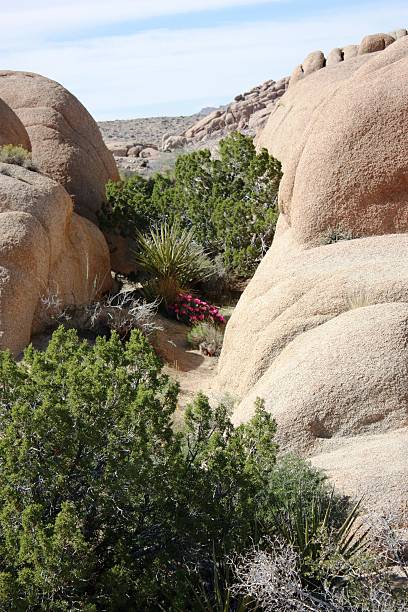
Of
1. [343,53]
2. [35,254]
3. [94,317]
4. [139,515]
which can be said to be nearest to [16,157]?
[35,254]

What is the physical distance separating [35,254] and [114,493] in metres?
6.93

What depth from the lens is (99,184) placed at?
625 inches

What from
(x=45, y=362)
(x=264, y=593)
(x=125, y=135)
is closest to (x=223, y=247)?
(x=45, y=362)

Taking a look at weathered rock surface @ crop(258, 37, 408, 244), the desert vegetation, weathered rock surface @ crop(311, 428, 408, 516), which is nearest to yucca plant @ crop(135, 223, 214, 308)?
weathered rock surface @ crop(258, 37, 408, 244)

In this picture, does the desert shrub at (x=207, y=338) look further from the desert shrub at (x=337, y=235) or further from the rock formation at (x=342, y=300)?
the desert shrub at (x=337, y=235)

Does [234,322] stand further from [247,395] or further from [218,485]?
[218,485]

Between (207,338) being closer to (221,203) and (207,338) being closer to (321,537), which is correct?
(221,203)

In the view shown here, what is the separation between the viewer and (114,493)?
16.8 feet

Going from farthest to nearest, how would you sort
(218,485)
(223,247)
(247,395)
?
1. (223,247)
2. (247,395)
3. (218,485)

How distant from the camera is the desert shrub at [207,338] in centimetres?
1305

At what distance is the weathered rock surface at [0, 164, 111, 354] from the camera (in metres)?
11.2

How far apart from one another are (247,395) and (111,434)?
140 inches

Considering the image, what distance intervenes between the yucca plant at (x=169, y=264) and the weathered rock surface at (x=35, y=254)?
0.97 metres

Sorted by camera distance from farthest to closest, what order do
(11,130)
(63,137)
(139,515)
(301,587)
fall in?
(63,137)
(11,130)
(139,515)
(301,587)
